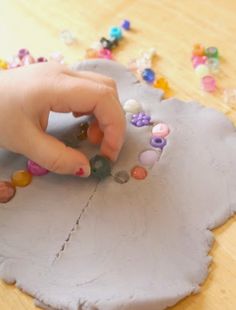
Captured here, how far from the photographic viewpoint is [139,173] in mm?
620

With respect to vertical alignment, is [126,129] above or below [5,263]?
above

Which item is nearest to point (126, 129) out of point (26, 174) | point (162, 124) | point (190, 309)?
point (162, 124)

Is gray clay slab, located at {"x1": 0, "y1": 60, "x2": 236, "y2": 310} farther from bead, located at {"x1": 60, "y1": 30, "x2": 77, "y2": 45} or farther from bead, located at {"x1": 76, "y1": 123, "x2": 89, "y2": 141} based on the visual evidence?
bead, located at {"x1": 60, "y1": 30, "x2": 77, "y2": 45}

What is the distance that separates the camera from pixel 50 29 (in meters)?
0.83

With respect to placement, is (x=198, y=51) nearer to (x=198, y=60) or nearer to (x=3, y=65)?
(x=198, y=60)

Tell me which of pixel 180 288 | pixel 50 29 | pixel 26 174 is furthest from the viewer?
pixel 50 29

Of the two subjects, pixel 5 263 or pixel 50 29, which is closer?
pixel 5 263

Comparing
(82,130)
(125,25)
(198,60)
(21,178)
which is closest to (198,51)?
(198,60)

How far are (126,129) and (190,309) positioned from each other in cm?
26

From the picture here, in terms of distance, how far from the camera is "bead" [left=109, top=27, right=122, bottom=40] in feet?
2.62

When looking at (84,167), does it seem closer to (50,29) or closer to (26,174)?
(26,174)

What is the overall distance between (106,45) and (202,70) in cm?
17

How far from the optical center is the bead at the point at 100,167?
610mm

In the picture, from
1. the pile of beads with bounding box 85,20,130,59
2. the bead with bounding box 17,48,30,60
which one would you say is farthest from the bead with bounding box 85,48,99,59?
the bead with bounding box 17,48,30,60
